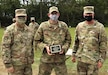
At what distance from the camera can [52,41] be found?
24.1ft

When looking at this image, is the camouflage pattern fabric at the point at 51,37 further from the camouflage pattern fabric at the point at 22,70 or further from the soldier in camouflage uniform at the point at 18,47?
the camouflage pattern fabric at the point at 22,70

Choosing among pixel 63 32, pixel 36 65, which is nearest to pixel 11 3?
pixel 36 65

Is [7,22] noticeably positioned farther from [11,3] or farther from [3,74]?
[3,74]

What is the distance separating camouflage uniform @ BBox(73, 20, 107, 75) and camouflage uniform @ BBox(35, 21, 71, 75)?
400 mm

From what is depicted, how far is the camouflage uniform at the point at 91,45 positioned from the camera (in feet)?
23.2

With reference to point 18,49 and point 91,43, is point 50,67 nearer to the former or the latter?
point 18,49

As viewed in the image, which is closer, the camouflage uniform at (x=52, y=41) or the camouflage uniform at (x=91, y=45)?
the camouflage uniform at (x=91, y=45)

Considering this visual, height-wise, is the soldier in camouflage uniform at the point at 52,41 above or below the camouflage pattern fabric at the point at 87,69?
above

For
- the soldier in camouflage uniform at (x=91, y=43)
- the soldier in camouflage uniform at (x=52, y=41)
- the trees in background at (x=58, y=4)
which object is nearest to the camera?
the soldier in camouflage uniform at (x=91, y=43)

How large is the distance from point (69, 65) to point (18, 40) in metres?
4.59

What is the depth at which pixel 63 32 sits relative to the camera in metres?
7.42

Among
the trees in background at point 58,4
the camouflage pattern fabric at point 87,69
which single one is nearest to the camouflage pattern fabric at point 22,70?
the camouflage pattern fabric at point 87,69

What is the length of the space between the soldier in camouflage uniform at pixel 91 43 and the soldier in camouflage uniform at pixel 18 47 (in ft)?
3.80

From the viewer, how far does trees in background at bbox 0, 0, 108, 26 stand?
52.6 m
